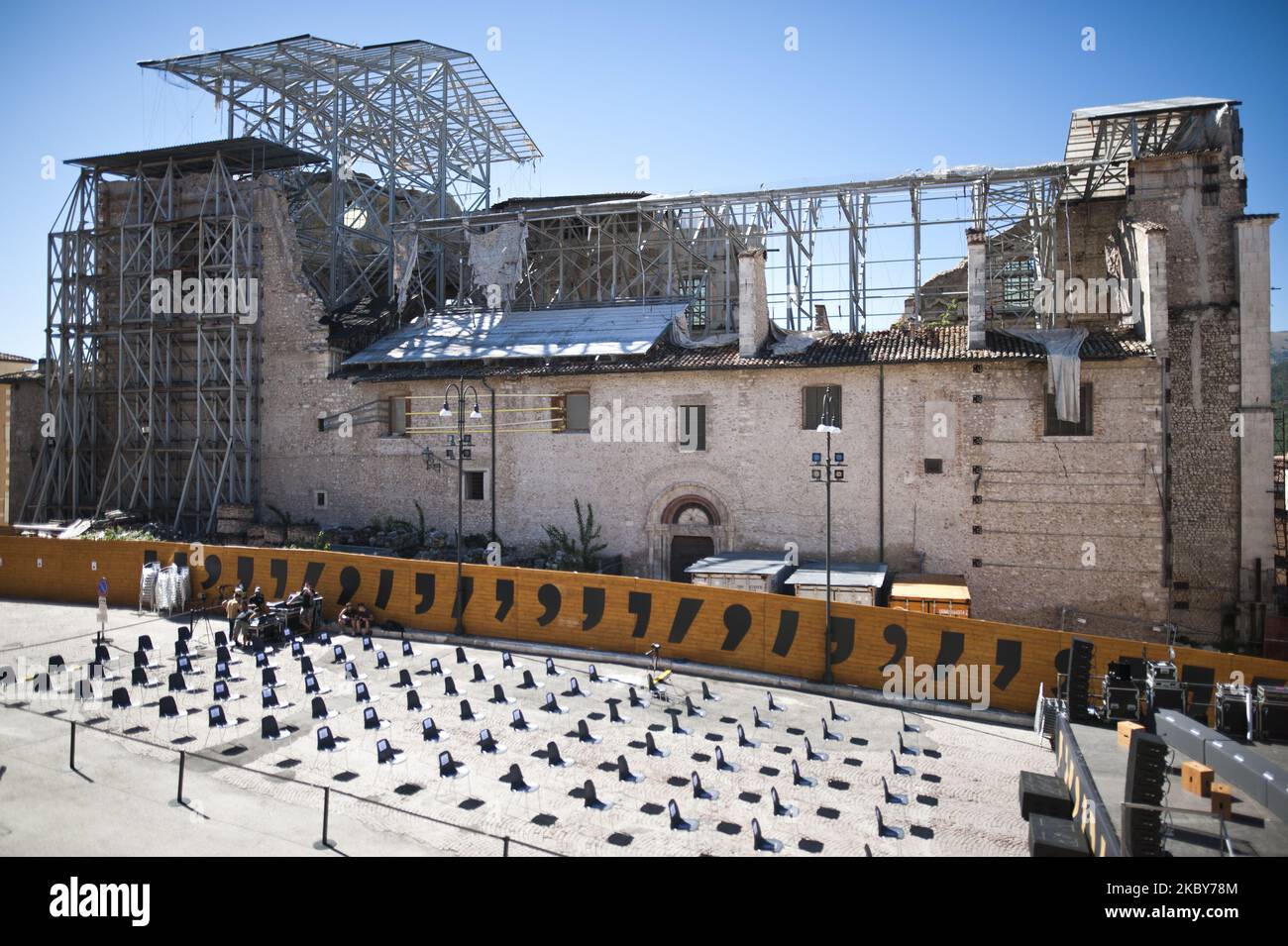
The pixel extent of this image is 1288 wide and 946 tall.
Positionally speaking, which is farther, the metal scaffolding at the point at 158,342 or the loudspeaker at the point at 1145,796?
the metal scaffolding at the point at 158,342

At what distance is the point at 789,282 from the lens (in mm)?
28516

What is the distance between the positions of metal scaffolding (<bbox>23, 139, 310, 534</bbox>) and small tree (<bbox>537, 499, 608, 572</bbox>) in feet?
39.4

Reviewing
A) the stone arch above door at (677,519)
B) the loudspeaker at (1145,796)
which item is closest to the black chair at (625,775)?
the loudspeaker at (1145,796)

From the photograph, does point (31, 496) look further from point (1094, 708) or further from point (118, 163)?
point (1094, 708)

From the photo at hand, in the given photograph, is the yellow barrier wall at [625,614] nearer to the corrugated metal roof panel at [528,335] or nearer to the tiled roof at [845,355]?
the tiled roof at [845,355]

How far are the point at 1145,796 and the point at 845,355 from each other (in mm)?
16155

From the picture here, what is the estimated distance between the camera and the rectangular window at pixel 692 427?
24766 millimetres

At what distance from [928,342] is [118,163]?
97.6ft

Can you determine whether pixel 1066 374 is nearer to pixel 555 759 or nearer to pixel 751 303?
pixel 751 303

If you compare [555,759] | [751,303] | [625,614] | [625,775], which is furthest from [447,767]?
[751,303]

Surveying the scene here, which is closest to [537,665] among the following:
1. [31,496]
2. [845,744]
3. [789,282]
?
[845,744]

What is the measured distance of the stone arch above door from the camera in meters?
24.5

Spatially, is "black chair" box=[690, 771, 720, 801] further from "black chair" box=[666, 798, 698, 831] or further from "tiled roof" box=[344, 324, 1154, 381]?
"tiled roof" box=[344, 324, 1154, 381]

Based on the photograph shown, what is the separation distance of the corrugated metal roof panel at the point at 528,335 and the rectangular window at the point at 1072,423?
36.8 feet
